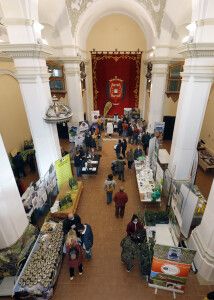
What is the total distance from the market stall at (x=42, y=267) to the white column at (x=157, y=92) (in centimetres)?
882

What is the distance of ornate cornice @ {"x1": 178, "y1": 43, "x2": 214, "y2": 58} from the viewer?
5.31 metres

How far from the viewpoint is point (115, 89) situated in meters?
15.9

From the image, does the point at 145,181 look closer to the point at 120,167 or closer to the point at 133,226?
the point at 120,167

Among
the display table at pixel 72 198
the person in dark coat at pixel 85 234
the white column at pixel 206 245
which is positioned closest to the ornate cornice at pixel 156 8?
the white column at pixel 206 245

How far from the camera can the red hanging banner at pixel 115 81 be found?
15.0 m

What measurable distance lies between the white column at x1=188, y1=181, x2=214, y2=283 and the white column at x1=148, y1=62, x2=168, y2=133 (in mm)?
8149

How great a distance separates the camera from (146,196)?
282 inches

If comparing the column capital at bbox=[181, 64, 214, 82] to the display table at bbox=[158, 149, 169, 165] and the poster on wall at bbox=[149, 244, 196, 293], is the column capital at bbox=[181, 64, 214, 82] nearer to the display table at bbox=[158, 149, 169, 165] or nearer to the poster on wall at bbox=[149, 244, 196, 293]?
the display table at bbox=[158, 149, 169, 165]

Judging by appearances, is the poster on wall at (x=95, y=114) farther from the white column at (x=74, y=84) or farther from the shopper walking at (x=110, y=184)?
the shopper walking at (x=110, y=184)

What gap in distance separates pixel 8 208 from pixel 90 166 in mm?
4976

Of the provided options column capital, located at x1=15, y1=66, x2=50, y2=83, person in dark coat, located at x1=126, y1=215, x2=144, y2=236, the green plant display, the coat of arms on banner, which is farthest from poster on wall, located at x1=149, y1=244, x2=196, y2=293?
the coat of arms on banner

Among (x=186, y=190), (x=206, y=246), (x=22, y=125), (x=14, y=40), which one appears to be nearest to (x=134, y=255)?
(x=206, y=246)

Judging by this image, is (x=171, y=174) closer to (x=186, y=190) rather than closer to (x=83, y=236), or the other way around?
(x=186, y=190)

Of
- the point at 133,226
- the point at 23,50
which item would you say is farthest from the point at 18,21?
the point at 133,226
